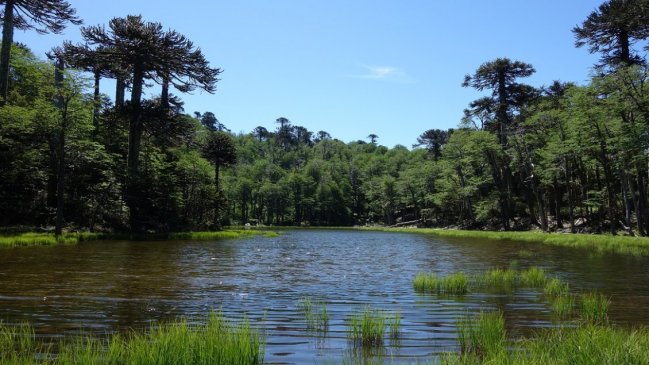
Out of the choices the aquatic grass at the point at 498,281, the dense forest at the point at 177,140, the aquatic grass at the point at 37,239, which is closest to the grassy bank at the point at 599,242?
the dense forest at the point at 177,140

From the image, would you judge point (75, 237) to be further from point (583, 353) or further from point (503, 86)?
point (503, 86)

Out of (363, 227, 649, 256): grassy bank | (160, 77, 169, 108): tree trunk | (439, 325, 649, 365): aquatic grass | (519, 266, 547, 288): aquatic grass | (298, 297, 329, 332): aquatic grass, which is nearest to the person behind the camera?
(439, 325, 649, 365): aquatic grass

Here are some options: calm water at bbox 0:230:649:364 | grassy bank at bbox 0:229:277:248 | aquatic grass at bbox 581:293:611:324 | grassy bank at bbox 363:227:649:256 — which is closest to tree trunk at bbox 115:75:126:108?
grassy bank at bbox 0:229:277:248

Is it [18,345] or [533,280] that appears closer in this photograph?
[18,345]

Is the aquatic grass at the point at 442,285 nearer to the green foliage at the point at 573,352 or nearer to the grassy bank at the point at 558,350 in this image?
the grassy bank at the point at 558,350

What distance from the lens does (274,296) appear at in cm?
1280

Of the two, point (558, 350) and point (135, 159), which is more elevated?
point (135, 159)

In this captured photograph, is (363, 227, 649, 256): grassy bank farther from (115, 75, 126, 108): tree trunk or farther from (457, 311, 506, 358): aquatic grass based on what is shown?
(115, 75, 126, 108): tree trunk

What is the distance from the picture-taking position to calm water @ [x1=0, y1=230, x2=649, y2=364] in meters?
8.31

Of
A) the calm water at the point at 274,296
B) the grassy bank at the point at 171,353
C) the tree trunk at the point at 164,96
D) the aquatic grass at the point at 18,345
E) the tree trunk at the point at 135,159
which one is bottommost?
the calm water at the point at 274,296

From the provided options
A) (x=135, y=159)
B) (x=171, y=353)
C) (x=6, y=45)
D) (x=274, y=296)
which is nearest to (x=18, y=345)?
(x=171, y=353)

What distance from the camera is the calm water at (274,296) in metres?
8.31

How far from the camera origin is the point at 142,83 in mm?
47375

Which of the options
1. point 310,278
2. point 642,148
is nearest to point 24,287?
point 310,278
